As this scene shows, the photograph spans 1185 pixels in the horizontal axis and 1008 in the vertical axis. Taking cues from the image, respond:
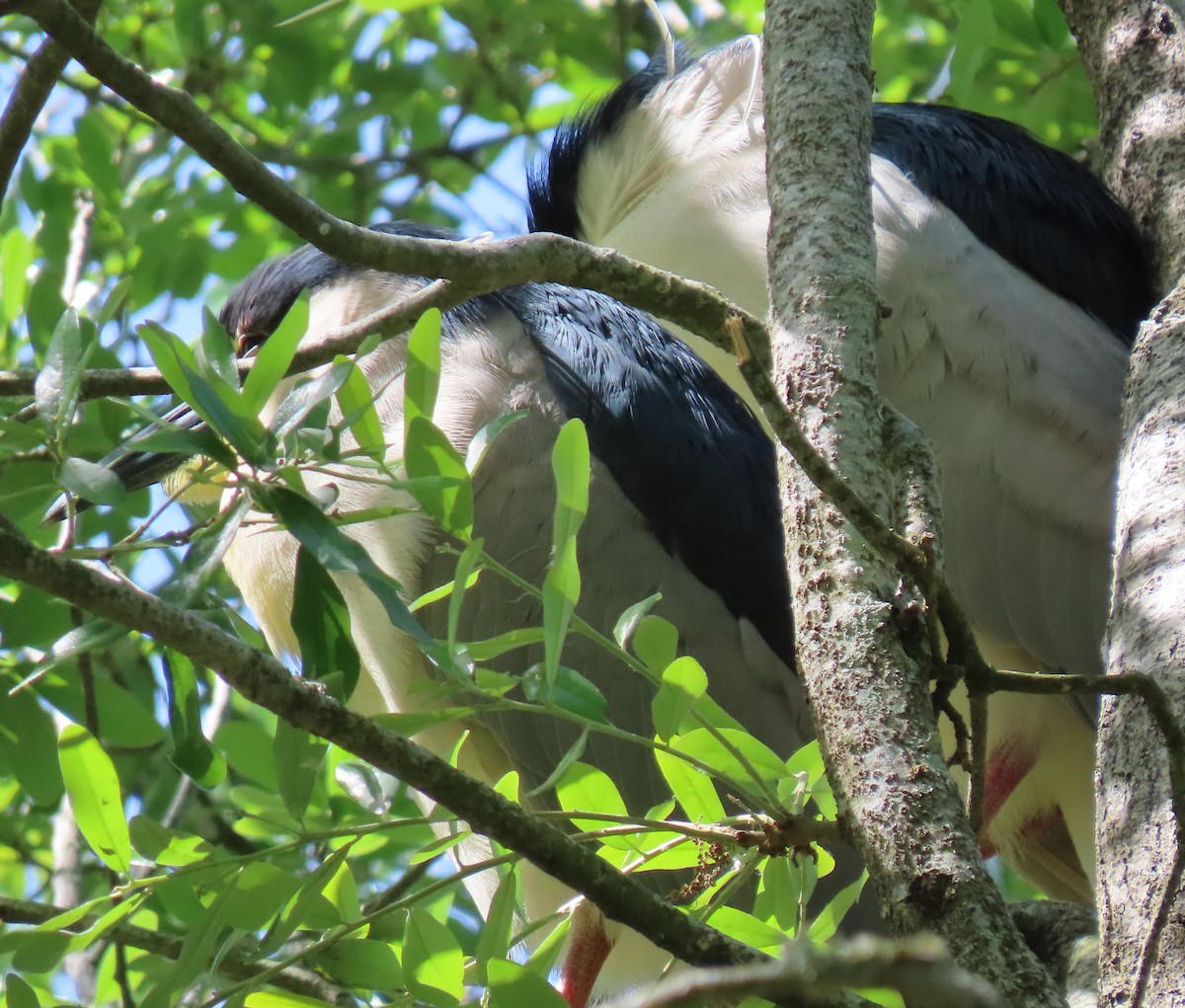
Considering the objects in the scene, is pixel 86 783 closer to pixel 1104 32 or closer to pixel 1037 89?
pixel 1104 32

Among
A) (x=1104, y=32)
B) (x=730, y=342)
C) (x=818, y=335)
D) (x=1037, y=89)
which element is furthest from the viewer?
(x=1037, y=89)

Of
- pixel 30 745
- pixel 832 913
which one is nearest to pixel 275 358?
pixel 832 913

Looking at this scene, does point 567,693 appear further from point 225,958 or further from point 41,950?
point 225,958

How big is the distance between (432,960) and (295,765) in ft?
0.63

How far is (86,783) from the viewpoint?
1161 mm

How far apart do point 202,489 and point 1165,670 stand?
6.07 feet

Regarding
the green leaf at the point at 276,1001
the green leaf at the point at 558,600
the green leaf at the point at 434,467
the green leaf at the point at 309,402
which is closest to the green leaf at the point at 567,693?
the green leaf at the point at 558,600

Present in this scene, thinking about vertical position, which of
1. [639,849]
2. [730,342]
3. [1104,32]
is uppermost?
[1104,32]

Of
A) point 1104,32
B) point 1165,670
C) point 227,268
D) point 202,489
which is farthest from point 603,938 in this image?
point 227,268

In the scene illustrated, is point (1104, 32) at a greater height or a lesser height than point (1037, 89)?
lesser

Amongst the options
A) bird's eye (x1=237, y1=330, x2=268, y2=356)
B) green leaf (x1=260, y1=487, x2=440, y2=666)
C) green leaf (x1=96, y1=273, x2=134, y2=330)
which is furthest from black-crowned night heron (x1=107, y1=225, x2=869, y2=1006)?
green leaf (x1=260, y1=487, x2=440, y2=666)

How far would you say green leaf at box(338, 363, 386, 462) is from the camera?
101 centimetres

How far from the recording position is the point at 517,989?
100 centimetres

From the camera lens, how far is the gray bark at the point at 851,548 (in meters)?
0.88
